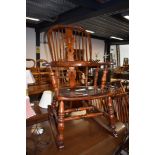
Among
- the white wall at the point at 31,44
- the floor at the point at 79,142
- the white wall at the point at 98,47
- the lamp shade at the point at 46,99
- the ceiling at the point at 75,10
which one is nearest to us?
the floor at the point at 79,142

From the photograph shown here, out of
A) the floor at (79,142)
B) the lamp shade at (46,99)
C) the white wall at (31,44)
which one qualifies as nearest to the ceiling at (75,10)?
the white wall at (31,44)

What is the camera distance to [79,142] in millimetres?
1143

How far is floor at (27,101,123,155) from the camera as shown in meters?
1.03

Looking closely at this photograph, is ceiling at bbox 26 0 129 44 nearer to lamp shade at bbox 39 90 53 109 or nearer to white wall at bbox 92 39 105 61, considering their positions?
lamp shade at bbox 39 90 53 109

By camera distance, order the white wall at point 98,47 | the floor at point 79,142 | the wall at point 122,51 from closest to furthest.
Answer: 1. the floor at point 79,142
2. the white wall at point 98,47
3. the wall at point 122,51

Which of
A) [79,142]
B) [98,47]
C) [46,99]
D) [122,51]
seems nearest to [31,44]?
[98,47]

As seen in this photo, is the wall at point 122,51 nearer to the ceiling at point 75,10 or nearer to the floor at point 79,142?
the ceiling at point 75,10

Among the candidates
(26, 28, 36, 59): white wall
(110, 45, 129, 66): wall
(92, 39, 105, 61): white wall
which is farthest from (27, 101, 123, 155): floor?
(110, 45, 129, 66): wall

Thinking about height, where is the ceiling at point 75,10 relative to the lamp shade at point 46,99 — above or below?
above

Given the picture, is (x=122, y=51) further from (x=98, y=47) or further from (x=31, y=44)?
(x=31, y=44)

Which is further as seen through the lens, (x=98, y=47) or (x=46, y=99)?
(x=98, y=47)

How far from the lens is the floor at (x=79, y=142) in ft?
3.39

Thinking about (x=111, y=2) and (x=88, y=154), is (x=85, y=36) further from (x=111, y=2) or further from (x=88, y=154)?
(x=111, y=2)
